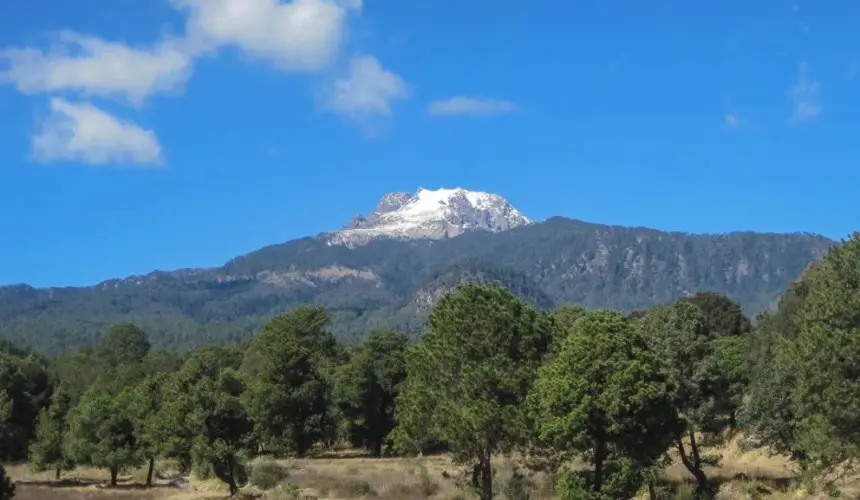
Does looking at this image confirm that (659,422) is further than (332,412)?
No

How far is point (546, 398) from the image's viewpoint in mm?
33250

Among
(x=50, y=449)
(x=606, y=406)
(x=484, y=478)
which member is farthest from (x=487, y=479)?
(x=50, y=449)

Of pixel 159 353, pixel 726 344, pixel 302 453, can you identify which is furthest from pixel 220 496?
pixel 159 353

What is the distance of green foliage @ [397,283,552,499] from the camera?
120 ft

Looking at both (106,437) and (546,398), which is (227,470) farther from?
(546,398)

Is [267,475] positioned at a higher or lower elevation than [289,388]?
lower

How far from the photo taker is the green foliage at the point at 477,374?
120ft

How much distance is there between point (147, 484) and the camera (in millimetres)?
59812

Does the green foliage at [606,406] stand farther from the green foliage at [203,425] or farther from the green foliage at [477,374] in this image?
the green foliage at [203,425]

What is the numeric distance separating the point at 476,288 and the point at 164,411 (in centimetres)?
2133

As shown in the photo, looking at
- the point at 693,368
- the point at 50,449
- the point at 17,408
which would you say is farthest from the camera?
the point at 17,408

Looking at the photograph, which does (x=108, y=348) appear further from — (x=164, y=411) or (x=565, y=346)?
(x=565, y=346)

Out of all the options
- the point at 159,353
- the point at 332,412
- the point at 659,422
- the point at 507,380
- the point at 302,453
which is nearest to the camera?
the point at 659,422

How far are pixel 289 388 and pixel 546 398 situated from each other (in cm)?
3539
